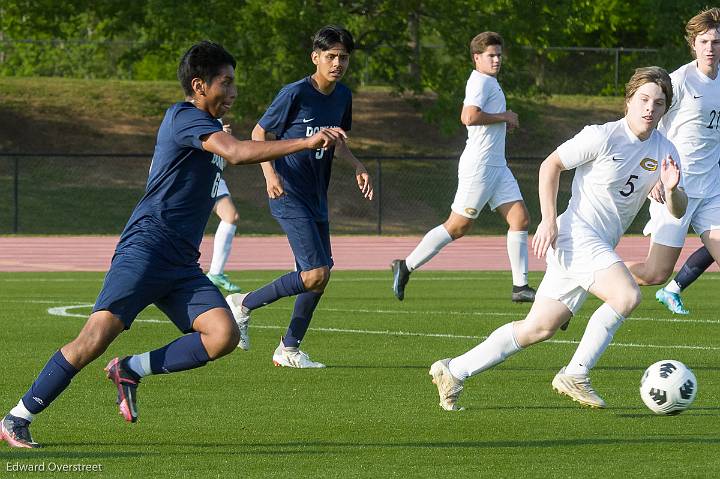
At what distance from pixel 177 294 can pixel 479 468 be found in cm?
175

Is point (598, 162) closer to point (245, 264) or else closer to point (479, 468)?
point (479, 468)

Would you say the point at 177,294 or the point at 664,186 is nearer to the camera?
the point at 177,294

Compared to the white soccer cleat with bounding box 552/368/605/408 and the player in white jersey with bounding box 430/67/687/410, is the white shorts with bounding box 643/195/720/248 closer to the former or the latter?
the player in white jersey with bounding box 430/67/687/410

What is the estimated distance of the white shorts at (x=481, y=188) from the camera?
13344mm

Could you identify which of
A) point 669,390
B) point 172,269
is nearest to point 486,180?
point 669,390

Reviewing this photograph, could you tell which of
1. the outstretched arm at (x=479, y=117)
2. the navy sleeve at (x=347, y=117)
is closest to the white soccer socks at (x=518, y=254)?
the outstretched arm at (x=479, y=117)

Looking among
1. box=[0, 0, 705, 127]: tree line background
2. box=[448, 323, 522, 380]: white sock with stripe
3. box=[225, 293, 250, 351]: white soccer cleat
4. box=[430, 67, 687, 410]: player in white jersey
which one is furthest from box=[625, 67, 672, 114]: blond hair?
box=[0, 0, 705, 127]: tree line background

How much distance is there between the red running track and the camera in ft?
67.3

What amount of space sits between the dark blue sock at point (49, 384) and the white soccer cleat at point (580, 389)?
2.82 m

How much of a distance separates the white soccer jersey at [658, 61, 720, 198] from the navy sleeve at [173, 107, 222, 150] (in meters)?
5.26

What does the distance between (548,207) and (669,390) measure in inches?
47.2

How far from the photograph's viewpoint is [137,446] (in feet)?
22.1

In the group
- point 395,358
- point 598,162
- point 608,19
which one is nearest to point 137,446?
point 598,162

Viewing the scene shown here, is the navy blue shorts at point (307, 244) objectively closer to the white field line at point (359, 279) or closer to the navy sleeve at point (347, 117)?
the navy sleeve at point (347, 117)
